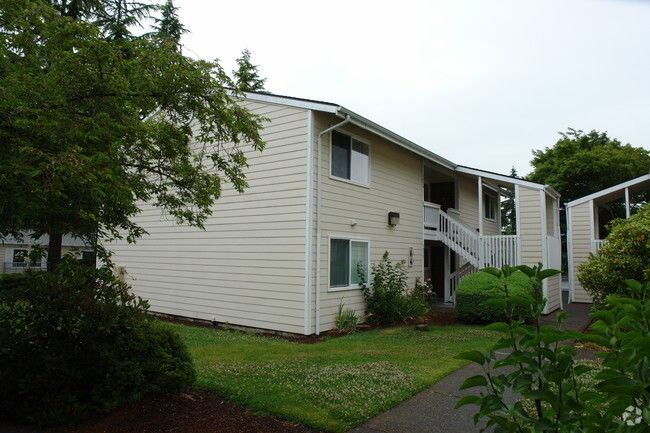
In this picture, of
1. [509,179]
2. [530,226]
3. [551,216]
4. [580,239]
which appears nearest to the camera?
[530,226]

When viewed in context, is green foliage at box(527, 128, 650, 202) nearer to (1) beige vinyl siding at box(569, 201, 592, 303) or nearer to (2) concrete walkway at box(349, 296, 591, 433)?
(1) beige vinyl siding at box(569, 201, 592, 303)

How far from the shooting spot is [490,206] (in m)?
20.0

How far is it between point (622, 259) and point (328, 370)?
6.98m

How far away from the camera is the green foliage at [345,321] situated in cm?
1023

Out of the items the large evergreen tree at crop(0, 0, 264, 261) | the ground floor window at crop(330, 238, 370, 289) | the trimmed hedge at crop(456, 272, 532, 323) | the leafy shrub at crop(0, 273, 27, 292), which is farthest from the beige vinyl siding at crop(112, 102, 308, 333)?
the leafy shrub at crop(0, 273, 27, 292)

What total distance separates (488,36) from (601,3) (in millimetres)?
2561

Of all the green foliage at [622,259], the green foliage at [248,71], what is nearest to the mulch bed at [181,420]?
the green foliage at [622,259]

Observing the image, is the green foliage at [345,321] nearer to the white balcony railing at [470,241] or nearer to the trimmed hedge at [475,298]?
the trimmed hedge at [475,298]

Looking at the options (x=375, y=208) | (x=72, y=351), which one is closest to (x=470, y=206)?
(x=375, y=208)

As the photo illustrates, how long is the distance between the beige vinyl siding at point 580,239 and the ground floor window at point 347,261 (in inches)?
394

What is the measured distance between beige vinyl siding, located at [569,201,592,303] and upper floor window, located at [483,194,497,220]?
11.5ft

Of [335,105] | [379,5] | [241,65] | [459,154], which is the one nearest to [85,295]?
[379,5]

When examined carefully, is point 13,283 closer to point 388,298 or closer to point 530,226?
point 388,298

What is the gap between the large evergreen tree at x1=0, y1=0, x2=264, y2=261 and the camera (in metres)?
3.53
